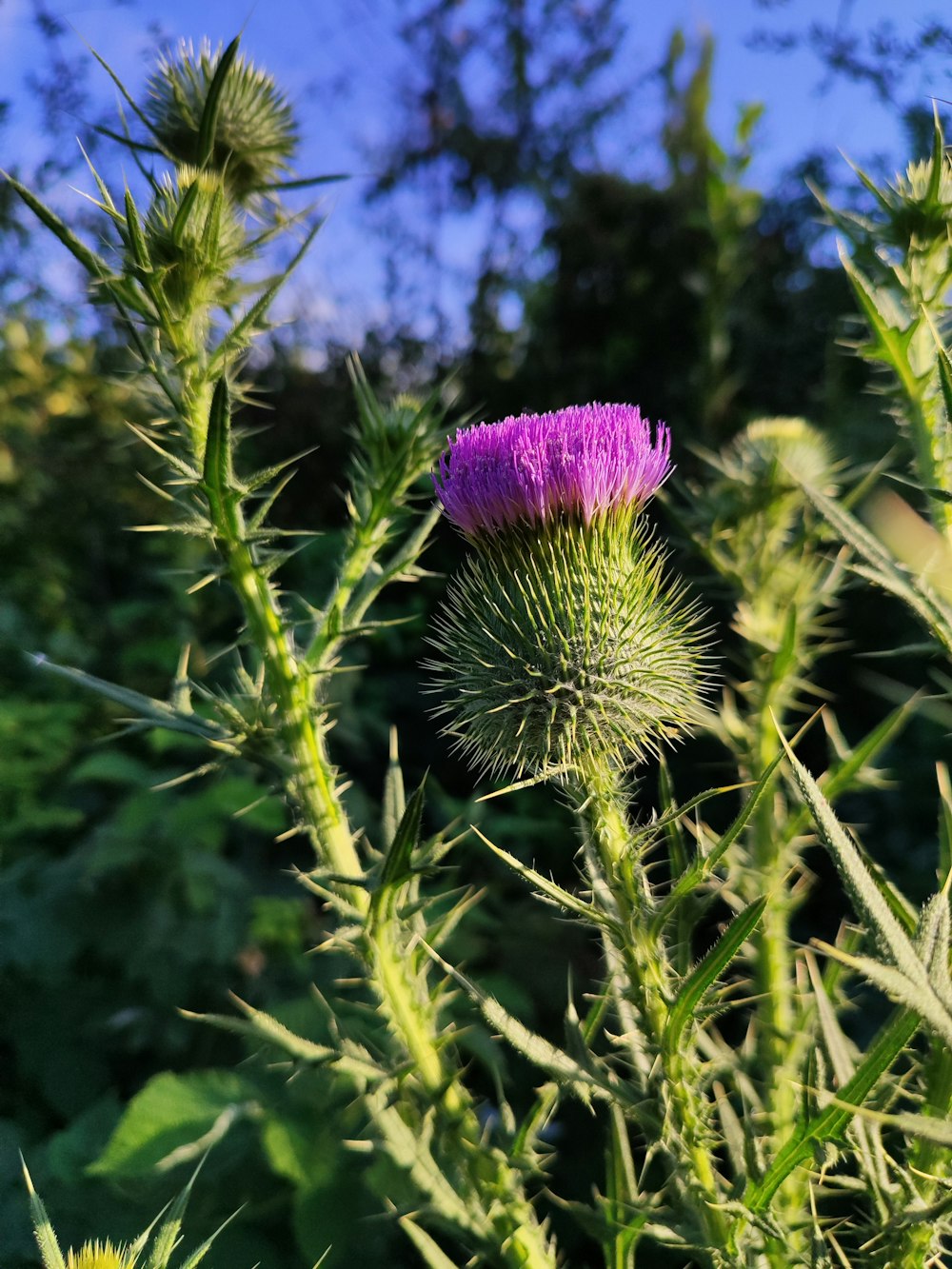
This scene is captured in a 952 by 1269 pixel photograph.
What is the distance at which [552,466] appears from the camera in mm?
1168

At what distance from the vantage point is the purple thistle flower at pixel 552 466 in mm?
1162

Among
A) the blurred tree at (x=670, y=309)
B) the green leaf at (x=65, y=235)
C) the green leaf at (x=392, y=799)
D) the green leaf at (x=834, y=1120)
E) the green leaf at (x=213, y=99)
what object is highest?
the blurred tree at (x=670, y=309)

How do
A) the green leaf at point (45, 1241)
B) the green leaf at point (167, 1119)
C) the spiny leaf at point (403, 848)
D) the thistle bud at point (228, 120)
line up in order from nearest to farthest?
the green leaf at point (45, 1241)
the spiny leaf at point (403, 848)
the thistle bud at point (228, 120)
the green leaf at point (167, 1119)

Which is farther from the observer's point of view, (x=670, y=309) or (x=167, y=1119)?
(x=670, y=309)

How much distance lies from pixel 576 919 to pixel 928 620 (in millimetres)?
520

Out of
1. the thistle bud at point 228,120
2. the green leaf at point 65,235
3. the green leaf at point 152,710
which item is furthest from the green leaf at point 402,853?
the thistle bud at point 228,120

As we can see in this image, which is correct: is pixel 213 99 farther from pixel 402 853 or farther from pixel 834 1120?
pixel 834 1120

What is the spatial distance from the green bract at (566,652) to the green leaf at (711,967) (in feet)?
0.93

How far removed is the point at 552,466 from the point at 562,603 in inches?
7.4

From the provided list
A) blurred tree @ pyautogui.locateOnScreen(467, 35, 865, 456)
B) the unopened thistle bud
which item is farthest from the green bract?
blurred tree @ pyautogui.locateOnScreen(467, 35, 865, 456)

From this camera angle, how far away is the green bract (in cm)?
117

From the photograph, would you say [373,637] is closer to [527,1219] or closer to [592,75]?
[527,1219]

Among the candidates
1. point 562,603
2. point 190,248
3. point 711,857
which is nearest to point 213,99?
point 190,248

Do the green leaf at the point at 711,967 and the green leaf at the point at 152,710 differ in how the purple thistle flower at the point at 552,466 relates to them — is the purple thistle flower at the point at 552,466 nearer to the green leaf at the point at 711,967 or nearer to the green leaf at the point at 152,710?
the green leaf at the point at 152,710
